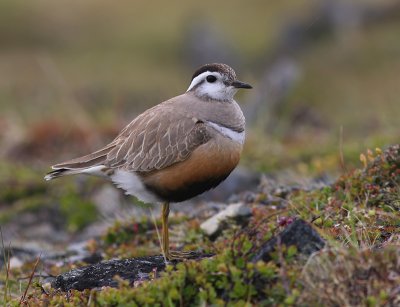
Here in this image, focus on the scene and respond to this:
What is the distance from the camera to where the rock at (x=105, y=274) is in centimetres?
584

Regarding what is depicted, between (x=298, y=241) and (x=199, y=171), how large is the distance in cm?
149

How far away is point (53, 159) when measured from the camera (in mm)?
13492

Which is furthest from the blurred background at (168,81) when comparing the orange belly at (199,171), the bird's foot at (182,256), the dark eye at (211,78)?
the orange belly at (199,171)

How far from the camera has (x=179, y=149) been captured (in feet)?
21.5

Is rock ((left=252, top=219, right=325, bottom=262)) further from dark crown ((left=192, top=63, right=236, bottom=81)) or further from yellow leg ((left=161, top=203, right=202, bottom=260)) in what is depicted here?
dark crown ((left=192, top=63, right=236, bottom=81))

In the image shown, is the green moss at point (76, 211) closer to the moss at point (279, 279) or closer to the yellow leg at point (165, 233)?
the yellow leg at point (165, 233)

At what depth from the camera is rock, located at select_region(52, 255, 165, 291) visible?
584 cm

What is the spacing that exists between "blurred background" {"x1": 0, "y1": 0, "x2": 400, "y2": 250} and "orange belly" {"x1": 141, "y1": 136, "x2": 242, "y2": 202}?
365 cm

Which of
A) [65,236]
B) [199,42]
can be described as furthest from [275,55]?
[65,236]

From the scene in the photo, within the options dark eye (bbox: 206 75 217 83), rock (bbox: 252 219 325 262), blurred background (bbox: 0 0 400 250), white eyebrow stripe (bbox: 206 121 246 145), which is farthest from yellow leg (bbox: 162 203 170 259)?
blurred background (bbox: 0 0 400 250)

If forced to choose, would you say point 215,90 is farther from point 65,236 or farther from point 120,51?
point 120,51

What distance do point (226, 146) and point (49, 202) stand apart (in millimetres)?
5312

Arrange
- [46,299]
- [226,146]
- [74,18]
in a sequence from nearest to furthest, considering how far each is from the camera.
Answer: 1. [46,299]
2. [226,146]
3. [74,18]

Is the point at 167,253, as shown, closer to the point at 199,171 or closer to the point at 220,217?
the point at 199,171
